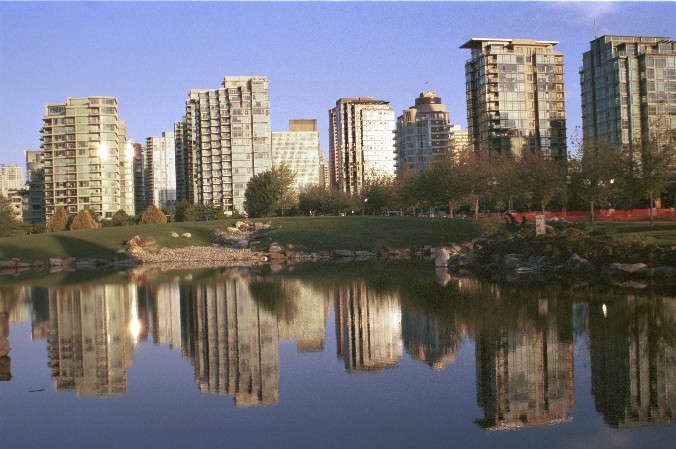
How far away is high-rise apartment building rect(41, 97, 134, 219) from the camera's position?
454 feet

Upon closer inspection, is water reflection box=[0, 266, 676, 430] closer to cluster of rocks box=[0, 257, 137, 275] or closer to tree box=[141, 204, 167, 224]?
cluster of rocks box=[0, 257, 137, 275]

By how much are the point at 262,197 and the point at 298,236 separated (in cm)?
2891

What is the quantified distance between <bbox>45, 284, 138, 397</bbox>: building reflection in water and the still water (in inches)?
2.4

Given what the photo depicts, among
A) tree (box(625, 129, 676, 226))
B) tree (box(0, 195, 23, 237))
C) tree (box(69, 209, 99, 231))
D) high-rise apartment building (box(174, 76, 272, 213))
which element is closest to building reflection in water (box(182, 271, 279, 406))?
tree (box(625, 129, 676, 226))

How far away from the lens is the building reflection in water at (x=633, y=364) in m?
8.95

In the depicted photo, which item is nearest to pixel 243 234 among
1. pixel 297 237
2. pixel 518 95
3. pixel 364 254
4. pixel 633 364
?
pixel 297 237

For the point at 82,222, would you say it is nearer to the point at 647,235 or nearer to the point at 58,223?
the point at 58,223

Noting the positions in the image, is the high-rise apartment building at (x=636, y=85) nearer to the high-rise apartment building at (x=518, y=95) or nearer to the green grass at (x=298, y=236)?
the high-rise apartment building at (x=518, y=95)

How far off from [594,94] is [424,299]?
393 feet

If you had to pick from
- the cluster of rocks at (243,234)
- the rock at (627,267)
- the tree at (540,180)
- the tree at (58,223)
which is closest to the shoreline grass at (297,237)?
the cluster of rocks at (243,234)

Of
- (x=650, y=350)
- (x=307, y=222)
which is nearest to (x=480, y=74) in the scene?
(x=307, y=222)

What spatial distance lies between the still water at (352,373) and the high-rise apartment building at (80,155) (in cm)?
12347

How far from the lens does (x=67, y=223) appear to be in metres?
76.4

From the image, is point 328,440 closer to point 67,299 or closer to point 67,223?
point 67,299
